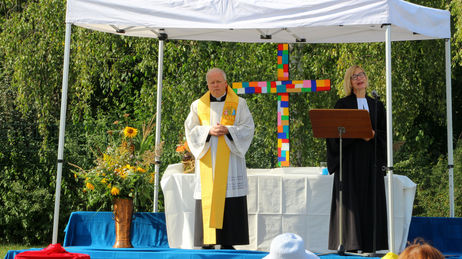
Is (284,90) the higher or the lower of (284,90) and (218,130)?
the higher

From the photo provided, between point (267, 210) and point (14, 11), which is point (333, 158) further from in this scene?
point (14, 11)

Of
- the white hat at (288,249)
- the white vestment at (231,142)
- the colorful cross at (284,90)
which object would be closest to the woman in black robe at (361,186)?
the white vestment at (231,142)

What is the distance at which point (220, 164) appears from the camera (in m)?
6.97

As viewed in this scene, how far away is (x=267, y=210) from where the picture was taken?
24.0 feet

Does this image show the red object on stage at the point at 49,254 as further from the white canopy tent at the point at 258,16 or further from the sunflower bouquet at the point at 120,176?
the sunflower bouquet at the point at 120,176

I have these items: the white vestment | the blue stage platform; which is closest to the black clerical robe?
the white vestment

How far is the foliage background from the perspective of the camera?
11.6 m

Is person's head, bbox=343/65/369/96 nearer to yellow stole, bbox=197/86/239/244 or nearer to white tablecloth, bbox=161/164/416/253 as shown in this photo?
white tablecloth, bbox=161/164/416/253

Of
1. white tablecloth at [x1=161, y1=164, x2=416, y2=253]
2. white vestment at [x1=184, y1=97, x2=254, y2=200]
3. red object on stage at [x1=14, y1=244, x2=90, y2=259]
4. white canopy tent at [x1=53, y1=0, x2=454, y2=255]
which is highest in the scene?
white canopy tent at [x1=53, y1=0, x2=454, y2=255]

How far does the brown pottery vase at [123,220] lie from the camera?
7.18 meters

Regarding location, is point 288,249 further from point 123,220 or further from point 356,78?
point 123,220

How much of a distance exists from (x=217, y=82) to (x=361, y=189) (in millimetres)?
1711

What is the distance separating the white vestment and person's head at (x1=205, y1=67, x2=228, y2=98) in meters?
0.11

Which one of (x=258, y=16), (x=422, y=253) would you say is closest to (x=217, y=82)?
(x=258, y=16)
